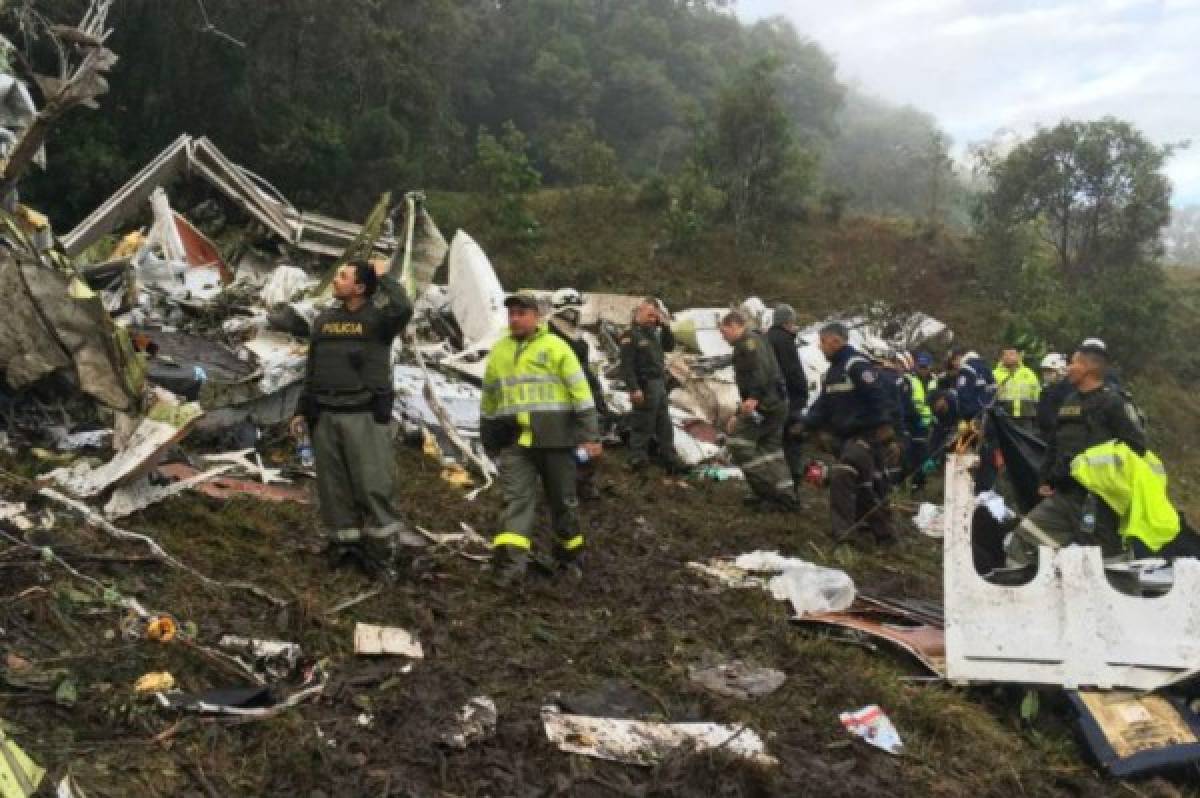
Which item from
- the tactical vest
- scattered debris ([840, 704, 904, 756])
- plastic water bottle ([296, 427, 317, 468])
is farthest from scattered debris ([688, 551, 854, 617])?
plastic water bottle ([296, 427, 317, 468])

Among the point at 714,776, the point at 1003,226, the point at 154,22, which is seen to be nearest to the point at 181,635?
the point at 714,776

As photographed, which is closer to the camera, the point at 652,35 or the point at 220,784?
the point at 220,784

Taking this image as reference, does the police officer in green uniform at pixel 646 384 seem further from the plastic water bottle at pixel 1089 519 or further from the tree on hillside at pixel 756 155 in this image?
the tree on hillside at pixel 756 155

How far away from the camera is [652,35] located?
37969 millimetres

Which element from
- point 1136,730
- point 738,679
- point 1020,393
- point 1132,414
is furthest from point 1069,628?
point 1020,393

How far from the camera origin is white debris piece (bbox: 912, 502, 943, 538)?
7.33 meters

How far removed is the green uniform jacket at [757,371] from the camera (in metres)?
6.75

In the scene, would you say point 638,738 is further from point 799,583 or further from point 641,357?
point 641,357

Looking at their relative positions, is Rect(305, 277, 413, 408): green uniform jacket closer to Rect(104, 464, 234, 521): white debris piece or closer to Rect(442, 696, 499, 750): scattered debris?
Rect(104, 464, 234, 521): white debris piece

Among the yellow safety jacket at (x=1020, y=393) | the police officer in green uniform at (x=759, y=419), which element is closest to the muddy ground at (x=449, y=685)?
the police officer in green uniform at (x=759, y=419)

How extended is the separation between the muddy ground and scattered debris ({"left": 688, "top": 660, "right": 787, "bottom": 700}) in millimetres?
59

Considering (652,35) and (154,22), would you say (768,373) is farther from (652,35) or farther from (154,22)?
(652,35)

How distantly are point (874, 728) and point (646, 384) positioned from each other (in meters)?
5.01

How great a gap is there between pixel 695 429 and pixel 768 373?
3.35m
